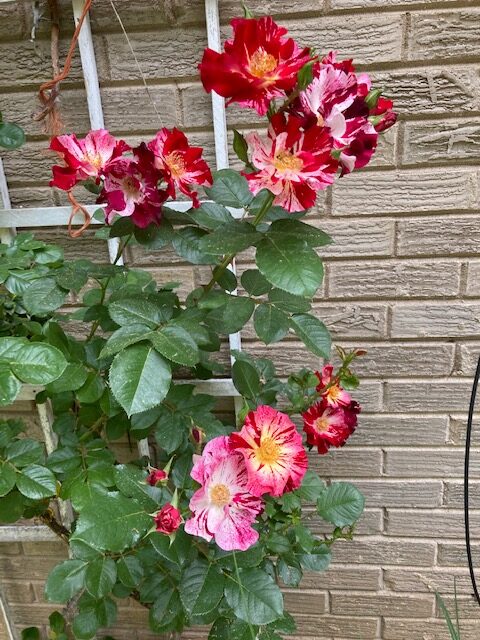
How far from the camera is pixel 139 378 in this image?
0.64 meters

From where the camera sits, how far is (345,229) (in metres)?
1.06

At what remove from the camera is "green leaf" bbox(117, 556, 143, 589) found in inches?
34.9

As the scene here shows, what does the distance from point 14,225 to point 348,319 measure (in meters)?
0.70

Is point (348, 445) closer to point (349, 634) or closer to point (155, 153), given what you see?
point (349, 634)

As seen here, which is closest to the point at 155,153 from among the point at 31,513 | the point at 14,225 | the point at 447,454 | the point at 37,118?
the point at 37,118

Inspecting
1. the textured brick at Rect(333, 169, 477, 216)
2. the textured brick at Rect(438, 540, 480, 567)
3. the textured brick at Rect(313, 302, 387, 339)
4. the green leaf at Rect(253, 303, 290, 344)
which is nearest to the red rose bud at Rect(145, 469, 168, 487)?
the green leaf at Rect(253, 303, 290, 344)

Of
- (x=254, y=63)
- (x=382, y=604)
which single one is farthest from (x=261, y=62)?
(x=382, y=604)

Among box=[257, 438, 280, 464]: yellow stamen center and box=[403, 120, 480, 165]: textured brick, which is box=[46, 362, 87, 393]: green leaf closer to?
box=[257, 438, 280, 464]: yellow stamen center

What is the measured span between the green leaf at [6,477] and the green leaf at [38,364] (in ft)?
0.74

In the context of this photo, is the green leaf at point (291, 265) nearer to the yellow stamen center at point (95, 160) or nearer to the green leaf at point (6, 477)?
the yellow stamen center at point (95, 160)

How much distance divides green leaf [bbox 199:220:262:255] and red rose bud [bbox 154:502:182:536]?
1.11ft

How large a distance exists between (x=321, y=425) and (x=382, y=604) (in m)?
0.70

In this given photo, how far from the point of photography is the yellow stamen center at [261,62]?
0.56 meters

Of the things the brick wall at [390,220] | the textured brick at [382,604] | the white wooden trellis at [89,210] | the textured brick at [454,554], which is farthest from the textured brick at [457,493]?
the white wooden trellis at [89,210]
